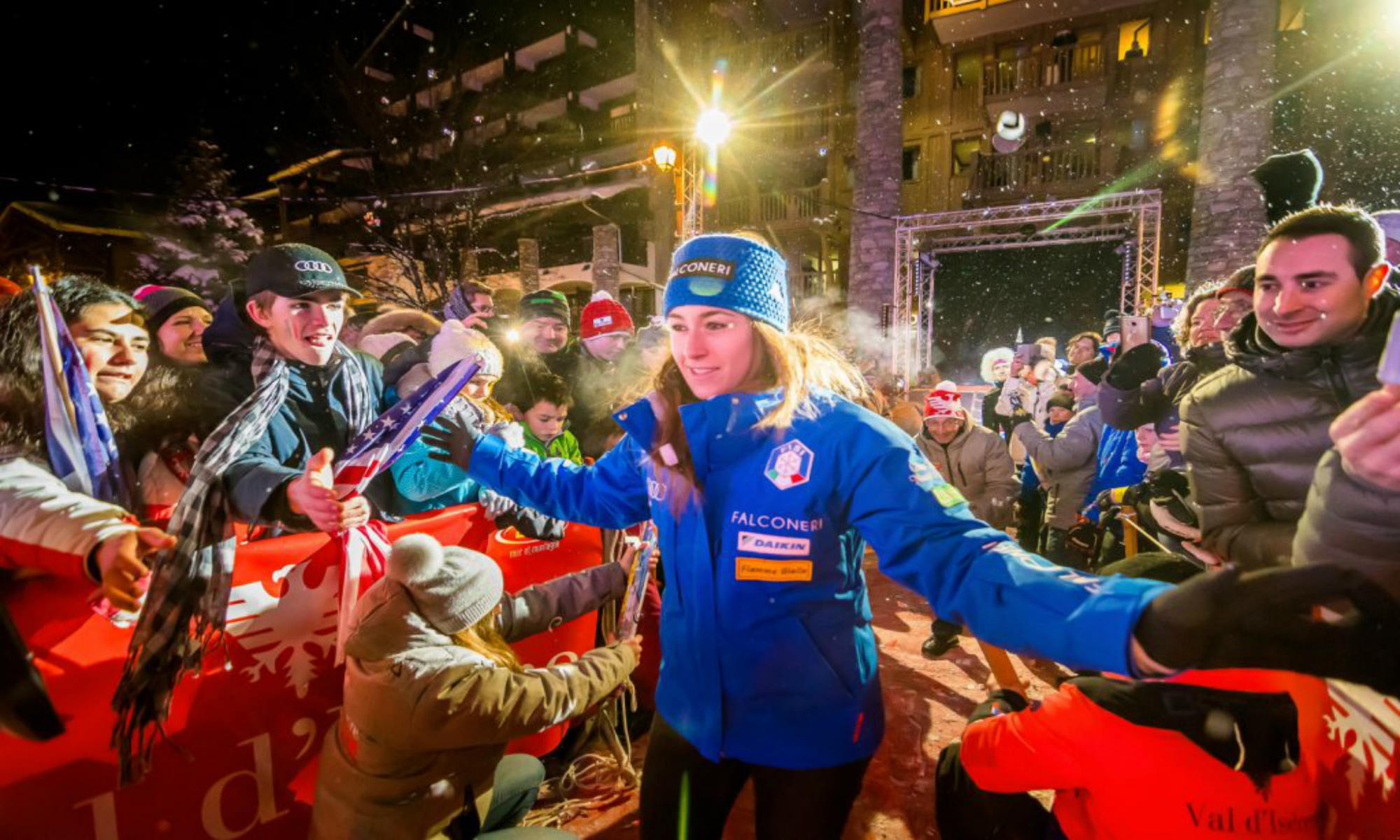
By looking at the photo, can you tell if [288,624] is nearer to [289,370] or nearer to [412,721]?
[412,721]

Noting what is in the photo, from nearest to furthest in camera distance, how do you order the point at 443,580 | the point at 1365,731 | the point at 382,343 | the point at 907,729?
1. the point at 1365,731
2. the point at 443,580
3. the point at 907,729
4. the point at 382,343

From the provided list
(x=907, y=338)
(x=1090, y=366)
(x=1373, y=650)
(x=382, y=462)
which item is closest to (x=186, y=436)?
(x=382, y=462)

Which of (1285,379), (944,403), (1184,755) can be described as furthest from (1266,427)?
(944,403)

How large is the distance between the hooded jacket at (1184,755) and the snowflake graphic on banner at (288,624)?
2.57 metres

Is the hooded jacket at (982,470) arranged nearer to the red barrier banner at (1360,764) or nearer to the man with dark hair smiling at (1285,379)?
the man with dark hair smiling at (1285,379)

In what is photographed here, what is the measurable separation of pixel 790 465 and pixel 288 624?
2075 millimetres

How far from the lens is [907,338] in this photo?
1669 cm

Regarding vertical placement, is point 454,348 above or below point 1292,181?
below

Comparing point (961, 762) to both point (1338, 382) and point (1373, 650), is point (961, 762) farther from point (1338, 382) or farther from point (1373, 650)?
point (1338, 382)

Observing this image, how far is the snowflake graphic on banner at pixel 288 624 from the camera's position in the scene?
2178 mm

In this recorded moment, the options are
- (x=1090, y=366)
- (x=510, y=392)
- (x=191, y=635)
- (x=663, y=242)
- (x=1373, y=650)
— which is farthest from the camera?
(x=663, y=242)

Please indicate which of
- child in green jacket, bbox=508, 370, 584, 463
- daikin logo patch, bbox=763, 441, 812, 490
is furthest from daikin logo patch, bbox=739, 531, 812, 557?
child in green jacket, bbox=508, 370, 584, 463

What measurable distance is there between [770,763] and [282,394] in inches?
86.4

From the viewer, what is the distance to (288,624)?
2291 mm
